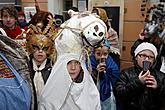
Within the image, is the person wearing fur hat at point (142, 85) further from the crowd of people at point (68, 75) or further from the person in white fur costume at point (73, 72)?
the person in white fur costume at point (73, 72)

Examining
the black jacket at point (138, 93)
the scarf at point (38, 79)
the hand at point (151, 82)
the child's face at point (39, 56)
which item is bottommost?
the black jacket at point (138, 93)

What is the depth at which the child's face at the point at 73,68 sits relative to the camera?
1.46 m

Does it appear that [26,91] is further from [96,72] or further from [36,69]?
[96,72]

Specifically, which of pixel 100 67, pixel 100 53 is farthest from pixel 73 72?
pixel 100 53

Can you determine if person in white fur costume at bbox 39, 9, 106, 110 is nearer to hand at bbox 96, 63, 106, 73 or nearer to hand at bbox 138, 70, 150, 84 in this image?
hand at bbox 96, 63, 106, 73

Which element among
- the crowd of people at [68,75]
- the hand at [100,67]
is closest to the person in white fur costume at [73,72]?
the crowd of people at [68,75]

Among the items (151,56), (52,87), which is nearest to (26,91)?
(52,87)

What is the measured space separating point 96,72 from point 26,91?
1031 mm

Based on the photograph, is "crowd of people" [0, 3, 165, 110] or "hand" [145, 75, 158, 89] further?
"hand" [145, 75, 158, 89]

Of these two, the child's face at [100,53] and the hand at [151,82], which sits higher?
the child's face at [100,53]

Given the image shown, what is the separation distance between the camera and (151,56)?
2092 millimetres

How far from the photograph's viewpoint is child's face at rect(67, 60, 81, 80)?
146 centimetres

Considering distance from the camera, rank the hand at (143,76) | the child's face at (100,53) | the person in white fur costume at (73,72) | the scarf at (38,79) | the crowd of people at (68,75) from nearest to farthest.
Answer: the crowd of people at (68,75) → the person in white fur costume at (73,72) → the scarf at (38,79) → the hand at (143,76) → the child's face at (100,53)

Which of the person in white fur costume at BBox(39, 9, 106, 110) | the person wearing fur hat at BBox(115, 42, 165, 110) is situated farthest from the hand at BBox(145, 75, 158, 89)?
Result: the person in white fur costume at BBox(39, 9, 106, 110)
